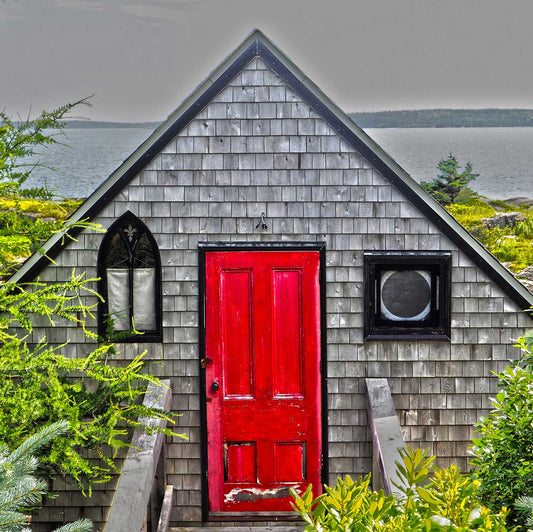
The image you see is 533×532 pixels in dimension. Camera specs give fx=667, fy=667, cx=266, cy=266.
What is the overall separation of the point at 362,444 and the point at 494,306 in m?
1.78

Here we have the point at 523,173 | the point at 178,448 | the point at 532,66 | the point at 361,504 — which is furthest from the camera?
the point at 532,66

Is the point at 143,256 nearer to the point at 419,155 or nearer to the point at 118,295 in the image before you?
the point at 118,295

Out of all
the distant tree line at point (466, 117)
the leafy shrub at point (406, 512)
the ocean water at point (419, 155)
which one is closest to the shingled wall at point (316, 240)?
the leafy shrub at point (406, 512)

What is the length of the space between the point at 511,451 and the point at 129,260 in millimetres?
3662

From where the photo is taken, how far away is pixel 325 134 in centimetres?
598

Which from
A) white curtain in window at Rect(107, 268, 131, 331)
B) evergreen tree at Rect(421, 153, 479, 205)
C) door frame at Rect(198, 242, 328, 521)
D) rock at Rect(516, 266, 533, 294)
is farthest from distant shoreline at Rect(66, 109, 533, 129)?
white curtain in window at Rect(107, 268, 131, 331)

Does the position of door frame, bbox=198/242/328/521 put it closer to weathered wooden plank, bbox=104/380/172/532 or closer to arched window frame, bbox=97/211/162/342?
arched window frame, bbox=97/211/162/342

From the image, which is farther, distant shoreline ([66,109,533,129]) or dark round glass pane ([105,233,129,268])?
distant shoreline ([66,109,533,129])

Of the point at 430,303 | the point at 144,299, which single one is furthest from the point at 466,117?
the point at 144,299

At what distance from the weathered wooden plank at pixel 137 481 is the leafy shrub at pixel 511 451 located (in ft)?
7.82

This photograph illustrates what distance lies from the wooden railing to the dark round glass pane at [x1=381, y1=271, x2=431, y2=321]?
0.65 m

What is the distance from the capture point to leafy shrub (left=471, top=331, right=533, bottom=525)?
12.9ft

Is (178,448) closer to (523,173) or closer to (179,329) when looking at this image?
(179,329)

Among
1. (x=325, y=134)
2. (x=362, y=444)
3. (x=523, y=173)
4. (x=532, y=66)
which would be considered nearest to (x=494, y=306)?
(x=362, y=444)
